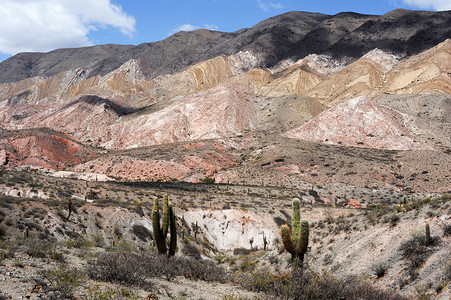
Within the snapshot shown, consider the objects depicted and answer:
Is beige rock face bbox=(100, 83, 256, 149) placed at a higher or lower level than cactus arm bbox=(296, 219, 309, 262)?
higher

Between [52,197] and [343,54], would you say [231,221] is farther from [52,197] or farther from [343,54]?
[343,54]

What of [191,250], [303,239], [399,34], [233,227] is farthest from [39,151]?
[399,34]

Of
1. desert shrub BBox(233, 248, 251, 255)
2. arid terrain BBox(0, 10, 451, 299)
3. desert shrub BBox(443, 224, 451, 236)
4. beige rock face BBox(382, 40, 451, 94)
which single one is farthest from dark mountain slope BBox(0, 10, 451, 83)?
desert shrub BBox(443, 224, 451, 236)

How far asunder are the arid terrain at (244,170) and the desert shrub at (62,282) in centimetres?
7

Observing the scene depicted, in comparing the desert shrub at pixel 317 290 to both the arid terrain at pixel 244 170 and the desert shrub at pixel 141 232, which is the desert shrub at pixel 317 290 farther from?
the desert shrub at pixel 141 232

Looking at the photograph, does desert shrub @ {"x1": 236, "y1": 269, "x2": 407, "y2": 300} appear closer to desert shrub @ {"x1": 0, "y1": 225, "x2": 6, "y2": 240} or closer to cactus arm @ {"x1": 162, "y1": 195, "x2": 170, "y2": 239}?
cactus arm @ {"x1": 162, "y1": 195, "x2": 170, "y2": 239}

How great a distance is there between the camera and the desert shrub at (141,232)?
25.6m

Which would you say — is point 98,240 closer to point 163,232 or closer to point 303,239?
point 163,232

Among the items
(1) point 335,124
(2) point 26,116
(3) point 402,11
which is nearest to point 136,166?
(1) point 335,124

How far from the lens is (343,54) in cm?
14525

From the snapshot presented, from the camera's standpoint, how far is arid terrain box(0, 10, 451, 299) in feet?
42.3

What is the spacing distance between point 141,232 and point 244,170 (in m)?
37.3

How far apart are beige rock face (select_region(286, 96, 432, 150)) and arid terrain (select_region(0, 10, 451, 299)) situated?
361 millimetres

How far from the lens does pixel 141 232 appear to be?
26.2m
